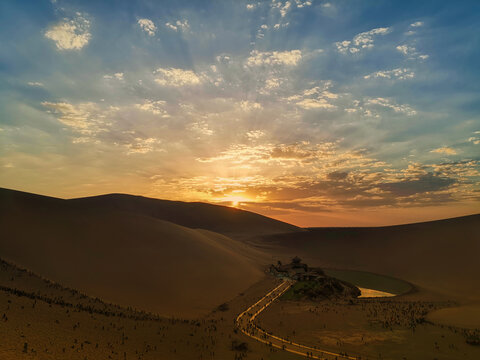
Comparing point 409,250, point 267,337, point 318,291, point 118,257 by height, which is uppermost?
point 409,250

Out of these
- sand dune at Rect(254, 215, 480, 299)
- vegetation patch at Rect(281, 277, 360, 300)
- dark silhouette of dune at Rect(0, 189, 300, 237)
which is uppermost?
dark silhouette of dune at Rect(0, 189, 300, 237)

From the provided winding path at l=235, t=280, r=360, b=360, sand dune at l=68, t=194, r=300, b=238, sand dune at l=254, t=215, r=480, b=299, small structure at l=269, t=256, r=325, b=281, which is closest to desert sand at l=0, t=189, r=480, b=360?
sand dune at l=254, t=215, r=480, b=299

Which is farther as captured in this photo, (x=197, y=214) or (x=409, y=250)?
(x=197, y=214)

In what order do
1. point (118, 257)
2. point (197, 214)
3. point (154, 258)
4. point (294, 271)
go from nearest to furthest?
point (118, 257)
point (154, 258)
point (294, 271)
point (197, 214)

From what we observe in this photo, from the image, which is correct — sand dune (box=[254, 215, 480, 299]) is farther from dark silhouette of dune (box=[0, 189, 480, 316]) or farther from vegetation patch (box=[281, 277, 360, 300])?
vegetation patch (box=[281, 277, 360, 300])

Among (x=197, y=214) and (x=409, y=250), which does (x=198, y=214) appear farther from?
(x=409, y=250)

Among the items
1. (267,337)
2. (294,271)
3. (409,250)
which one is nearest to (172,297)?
(267,337)

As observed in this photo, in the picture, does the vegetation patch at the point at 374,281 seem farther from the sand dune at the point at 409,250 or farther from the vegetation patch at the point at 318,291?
the vegetation patch at the point at 318,291
